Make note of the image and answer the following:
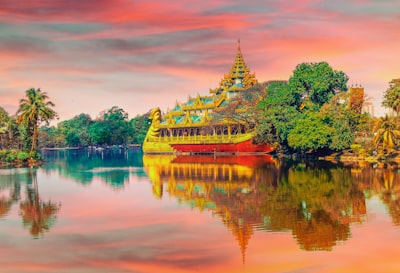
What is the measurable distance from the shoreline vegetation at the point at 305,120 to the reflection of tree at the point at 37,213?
73.6 feet

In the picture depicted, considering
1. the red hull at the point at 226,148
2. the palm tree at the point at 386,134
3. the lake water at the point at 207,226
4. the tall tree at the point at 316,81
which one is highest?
the tall tree at the point at 316,81

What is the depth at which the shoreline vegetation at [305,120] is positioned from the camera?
147ft

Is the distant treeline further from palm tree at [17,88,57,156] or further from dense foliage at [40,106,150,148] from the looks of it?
palm tree at [17,88,57,156]

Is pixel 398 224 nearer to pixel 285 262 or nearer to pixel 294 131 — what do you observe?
pixel 285 262

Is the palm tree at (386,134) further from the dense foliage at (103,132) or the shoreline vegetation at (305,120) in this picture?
the dense foliage at (103,132)

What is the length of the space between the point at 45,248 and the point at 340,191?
45.5 feet

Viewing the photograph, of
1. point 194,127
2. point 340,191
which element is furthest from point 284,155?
point 340,191

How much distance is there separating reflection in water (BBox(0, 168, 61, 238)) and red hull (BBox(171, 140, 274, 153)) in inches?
1286

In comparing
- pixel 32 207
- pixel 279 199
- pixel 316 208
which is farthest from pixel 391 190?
pixel 32 207

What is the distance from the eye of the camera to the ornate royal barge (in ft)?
207

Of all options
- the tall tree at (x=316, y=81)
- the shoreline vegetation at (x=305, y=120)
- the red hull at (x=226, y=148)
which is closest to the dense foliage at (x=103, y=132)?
the red hull at (x=226, y=148)

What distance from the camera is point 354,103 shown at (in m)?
51.7

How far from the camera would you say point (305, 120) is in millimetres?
49969

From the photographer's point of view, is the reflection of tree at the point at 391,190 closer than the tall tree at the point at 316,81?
Yes
